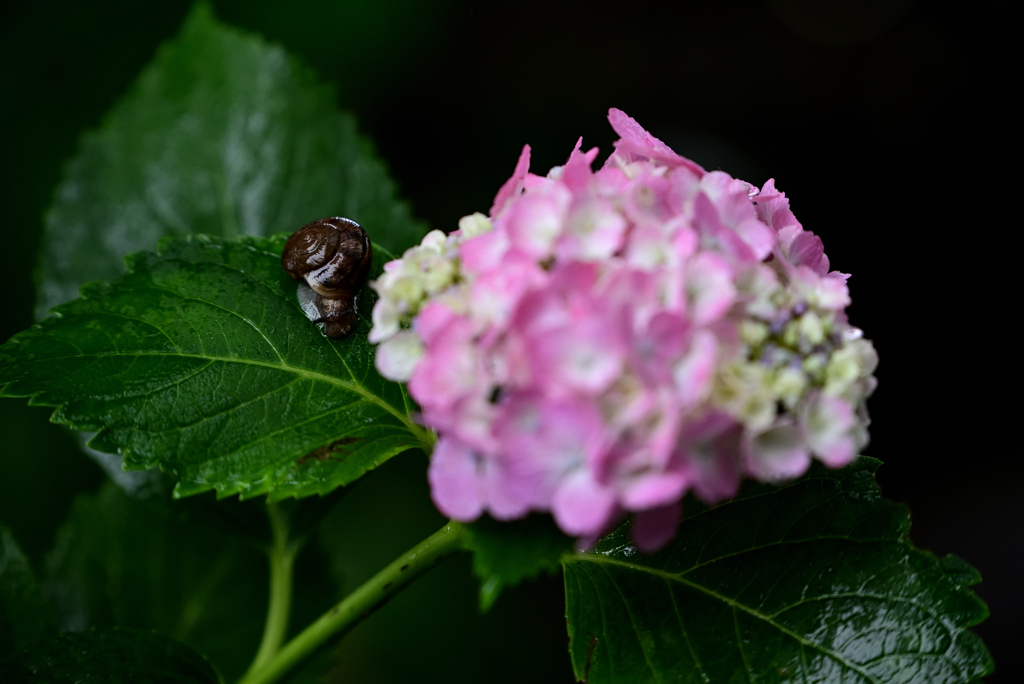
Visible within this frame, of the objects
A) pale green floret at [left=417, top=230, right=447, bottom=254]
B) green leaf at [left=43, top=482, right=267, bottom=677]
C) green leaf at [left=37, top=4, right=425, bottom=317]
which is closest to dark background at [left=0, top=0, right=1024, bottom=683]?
green leaf at [left=43, top=482, right=267, bottom=677]

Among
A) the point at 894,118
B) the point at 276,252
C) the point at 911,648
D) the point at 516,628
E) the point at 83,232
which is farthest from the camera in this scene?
the point at 894,118

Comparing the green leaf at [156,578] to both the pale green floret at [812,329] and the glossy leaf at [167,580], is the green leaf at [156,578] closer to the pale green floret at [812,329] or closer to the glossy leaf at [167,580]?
the glossy leaf at [167,580]

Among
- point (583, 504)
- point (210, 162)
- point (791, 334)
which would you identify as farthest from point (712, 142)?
point (583, 504)

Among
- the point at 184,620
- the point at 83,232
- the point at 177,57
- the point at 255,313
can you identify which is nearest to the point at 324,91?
the point at 177,57

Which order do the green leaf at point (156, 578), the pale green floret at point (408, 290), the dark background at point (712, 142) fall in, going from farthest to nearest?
the dark background at point (712, 142)
the green leaf at point (156, 578)
the pale green floret at point (408, 290)

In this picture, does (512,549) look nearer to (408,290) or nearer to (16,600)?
(408,290)

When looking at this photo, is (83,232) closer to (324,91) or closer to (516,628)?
(324,91)

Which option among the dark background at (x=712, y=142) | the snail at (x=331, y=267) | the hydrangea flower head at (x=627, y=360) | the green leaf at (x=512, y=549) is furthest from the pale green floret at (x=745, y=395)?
the dark background at (x=712, y=142)
